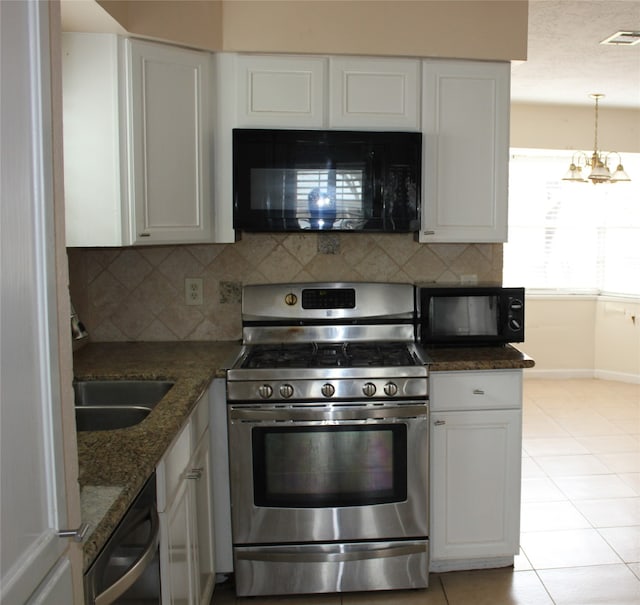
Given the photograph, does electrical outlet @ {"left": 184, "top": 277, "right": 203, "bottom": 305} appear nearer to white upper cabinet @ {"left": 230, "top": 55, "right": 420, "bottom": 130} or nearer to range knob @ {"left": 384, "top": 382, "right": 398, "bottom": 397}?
white upper cabinet @ {"left": 230, "top": 55, "right": 420, "bottom": 130}

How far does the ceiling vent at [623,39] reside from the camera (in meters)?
3.39

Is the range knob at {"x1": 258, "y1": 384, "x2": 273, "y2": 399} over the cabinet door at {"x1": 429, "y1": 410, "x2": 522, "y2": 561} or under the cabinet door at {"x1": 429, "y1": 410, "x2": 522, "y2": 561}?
over

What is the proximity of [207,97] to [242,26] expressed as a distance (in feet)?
1.03

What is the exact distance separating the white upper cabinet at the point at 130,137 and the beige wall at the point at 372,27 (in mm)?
186

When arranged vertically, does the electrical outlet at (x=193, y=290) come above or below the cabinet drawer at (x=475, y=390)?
above

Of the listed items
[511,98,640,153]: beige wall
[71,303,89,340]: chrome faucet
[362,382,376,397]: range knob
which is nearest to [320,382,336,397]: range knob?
[362,382,376,397]: range knob

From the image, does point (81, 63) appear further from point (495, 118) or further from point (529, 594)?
point (529, 594)

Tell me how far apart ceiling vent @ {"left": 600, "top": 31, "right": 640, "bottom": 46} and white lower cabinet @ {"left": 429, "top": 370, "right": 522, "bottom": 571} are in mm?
2081

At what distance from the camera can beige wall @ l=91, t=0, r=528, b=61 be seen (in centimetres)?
254

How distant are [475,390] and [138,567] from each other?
60.3 inches

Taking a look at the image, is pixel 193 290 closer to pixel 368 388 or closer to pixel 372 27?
pixel 368 388

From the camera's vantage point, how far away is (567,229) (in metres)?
5.84

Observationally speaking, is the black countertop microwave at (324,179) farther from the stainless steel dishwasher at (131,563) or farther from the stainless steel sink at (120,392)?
the stainless steel dishwasher at (131,563)

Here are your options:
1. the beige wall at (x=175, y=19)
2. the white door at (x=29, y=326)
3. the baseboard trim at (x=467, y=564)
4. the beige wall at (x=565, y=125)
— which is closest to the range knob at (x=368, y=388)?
the baseboard trim at (x=467, y=564)
